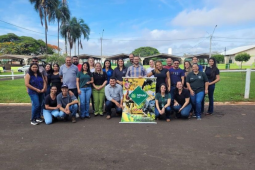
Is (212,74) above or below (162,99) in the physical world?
above

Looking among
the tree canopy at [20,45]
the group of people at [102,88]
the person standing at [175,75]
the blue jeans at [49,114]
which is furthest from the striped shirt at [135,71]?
the tree canopy at [20,45]

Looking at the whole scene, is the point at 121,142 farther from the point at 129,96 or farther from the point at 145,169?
the point at 129,96

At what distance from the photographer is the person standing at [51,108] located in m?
5.48

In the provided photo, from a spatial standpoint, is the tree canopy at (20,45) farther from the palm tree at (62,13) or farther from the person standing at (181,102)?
the person standing at (181,102)

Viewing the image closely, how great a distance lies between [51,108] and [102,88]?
1.62 m

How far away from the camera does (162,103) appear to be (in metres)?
5.69

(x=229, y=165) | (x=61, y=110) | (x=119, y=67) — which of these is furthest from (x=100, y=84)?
(x=229, y=165)

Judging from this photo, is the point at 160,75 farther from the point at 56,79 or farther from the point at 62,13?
the point at 62,13

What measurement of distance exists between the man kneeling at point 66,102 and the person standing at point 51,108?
134mm

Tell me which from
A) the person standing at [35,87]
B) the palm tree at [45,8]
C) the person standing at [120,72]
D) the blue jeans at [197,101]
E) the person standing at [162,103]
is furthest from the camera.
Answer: the palm tree at [45,8]

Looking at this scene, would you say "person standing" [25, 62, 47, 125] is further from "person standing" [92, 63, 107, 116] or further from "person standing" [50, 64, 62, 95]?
"person standing" [92, 63, 107, 116]

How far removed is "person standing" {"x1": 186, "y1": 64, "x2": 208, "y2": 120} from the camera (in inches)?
230

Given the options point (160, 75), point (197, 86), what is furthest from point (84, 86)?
point (197, 86)

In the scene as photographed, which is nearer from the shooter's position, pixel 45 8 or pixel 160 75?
pixel 160 75
